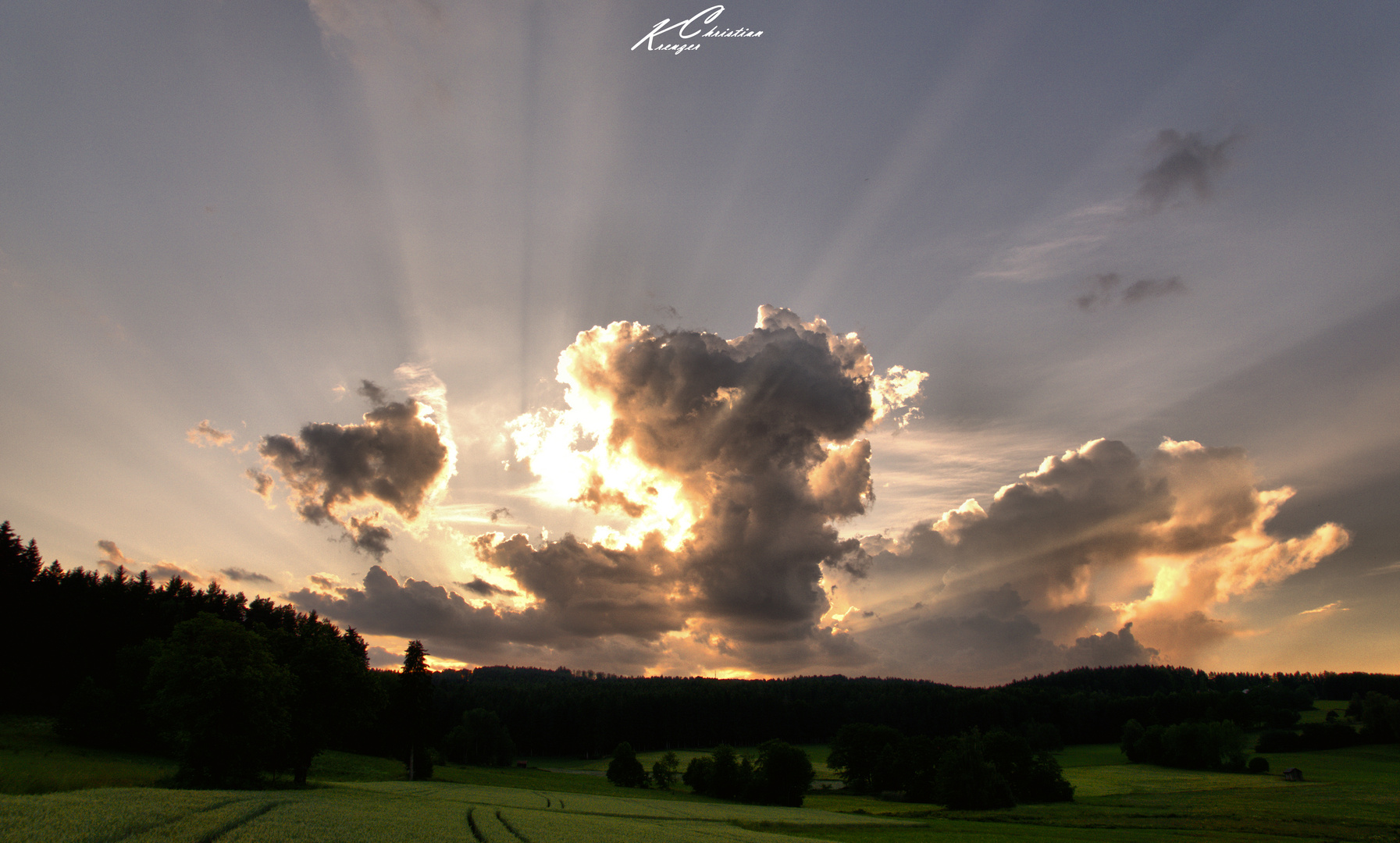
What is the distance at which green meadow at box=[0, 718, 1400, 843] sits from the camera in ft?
83.7

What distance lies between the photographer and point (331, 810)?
110ft

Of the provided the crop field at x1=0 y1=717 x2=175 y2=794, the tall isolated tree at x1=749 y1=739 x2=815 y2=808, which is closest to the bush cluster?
the tall isolated tree at x1=749 y1=739 x2=815 y2=808

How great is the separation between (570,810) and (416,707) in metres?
43.0

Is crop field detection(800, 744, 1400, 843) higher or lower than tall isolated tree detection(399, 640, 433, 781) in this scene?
lower

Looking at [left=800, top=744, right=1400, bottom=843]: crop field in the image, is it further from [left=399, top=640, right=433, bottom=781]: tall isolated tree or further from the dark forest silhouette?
[left=399, top=640, right=433, bottom=781]: tall isolated tree

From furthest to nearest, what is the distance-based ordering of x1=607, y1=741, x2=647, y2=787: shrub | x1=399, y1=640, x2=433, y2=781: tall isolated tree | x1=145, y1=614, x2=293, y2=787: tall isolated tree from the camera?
1. x1=607, y1=741, x2=647, y2=787: shrub
2. x1=399, y1=640, x2=433, y2=781: tall isolated tree
3. x1=145, y1=614, x2=293, y2=787: tall isolated tree

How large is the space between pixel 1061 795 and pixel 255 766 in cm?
9906

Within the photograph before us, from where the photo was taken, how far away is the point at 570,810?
5791 centimetres

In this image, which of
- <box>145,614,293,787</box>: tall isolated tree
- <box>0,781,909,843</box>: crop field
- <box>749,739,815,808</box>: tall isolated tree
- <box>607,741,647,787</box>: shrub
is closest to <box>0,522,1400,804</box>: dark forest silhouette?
<box>145,614,293,787</box>: tall isolated tree

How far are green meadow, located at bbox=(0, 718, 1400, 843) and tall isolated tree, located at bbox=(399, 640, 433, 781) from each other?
12.9 ft

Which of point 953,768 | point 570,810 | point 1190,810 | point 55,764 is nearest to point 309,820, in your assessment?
point 570,810

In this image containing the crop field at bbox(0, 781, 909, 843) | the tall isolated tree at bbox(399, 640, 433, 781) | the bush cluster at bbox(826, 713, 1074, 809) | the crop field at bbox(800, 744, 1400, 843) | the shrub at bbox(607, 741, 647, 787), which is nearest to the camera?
the crop field at bbox(0, 781, 909, 843)

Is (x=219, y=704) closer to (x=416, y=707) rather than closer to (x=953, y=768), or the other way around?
(x=416, y=707)

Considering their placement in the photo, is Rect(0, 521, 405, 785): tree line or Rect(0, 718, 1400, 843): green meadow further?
Rect(0, 521, 405, 785): tree line
